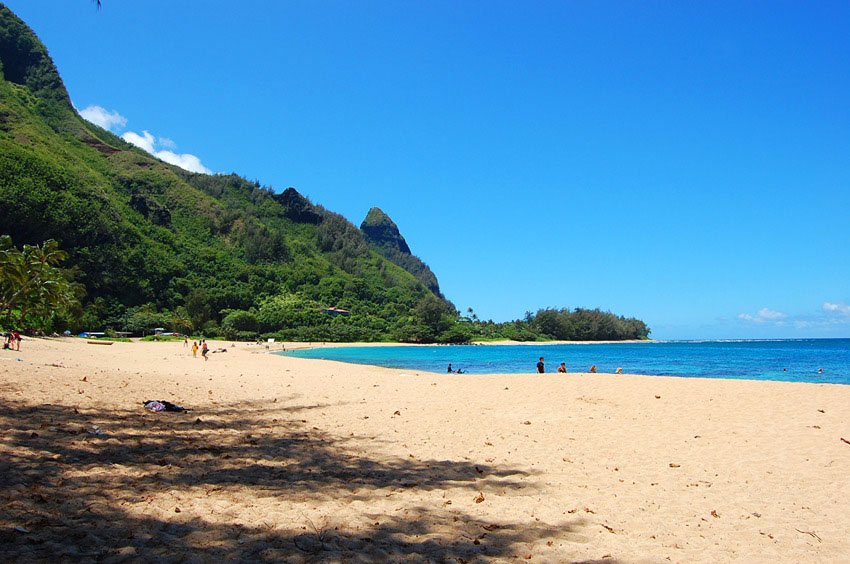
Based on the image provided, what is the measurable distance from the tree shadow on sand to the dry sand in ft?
0.10

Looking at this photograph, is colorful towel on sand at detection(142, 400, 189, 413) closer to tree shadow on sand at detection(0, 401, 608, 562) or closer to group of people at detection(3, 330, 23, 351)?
tree shadow on sand at detection(0, 401, 608, 562)

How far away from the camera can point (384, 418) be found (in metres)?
13.0

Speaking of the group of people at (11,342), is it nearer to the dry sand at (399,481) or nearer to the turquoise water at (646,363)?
the dry sand at (399,481)

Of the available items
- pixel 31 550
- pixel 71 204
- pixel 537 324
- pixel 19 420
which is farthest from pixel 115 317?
pixel 537 324

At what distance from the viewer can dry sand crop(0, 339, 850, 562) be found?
4.94m

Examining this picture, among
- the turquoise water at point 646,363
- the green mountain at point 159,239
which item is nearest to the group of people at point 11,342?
the turquoise water at point 646,363

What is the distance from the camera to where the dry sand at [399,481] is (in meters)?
4.94

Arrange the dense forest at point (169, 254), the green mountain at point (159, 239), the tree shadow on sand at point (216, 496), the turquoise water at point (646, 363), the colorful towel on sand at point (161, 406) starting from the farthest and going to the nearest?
1. the green mountain at point (159, 239)
2. the dense forest at point (169, 254)
3. the turquoise water at point (646, 363)
4. the colorful towel on sand at point (161, 406)
5. the tree shadow on sand at point (216, 496)

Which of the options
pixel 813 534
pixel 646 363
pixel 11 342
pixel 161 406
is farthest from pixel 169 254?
pixel 813 534

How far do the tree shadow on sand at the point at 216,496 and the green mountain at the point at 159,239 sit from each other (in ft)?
205

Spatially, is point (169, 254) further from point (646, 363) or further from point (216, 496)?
point (216, 496)

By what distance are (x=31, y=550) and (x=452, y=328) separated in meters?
133

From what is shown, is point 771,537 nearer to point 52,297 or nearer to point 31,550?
point 31,550

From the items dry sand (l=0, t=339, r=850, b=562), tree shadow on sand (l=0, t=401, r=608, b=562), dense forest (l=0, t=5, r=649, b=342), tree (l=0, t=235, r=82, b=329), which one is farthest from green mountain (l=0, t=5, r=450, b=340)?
tree shadow on sand (l=0, t=401, r=608, b=562)
